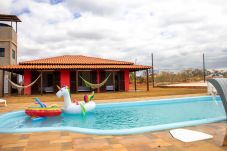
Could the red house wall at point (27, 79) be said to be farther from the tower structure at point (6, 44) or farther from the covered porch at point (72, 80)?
the tower structure at point (6, 44)

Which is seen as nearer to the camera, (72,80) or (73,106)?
(73,106)

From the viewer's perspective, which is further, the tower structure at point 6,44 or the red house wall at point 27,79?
the tower structure at point 6,44

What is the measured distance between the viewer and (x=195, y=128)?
4.96m

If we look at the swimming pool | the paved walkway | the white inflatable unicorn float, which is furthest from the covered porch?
the paved walkway

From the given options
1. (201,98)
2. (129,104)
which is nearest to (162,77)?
(201,98)

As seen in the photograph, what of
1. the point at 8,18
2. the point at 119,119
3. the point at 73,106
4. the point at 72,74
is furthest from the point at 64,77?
the point at 119,119

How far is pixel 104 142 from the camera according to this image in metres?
3.97

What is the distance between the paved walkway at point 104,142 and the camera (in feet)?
11.8

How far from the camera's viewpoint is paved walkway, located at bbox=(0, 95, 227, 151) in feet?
11.8

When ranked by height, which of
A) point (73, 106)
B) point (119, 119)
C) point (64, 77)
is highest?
point (64, 77)

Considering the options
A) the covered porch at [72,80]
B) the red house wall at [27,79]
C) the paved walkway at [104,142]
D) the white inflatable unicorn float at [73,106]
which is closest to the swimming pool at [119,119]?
the white inflatable unicorn float at [73,106]

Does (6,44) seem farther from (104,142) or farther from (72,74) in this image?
(104,142)

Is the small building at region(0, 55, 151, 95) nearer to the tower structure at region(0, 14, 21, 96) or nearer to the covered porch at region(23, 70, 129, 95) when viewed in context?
the covered porch at region(23, 70, 129, 95)

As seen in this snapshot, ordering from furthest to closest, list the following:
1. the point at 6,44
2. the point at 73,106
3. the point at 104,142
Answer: the point at 6,44 → the point at 73,106 → the point at 104,142
